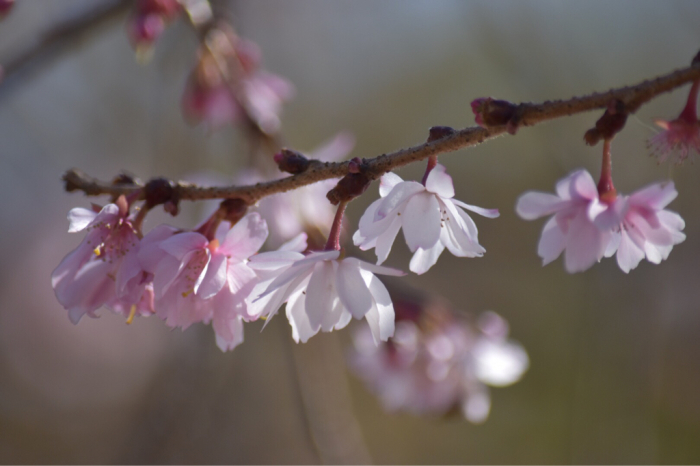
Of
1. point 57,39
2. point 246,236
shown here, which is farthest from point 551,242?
point 57,39

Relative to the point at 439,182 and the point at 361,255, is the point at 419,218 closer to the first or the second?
the point at 439,182

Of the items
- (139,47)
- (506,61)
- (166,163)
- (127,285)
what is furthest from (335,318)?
(166,163)

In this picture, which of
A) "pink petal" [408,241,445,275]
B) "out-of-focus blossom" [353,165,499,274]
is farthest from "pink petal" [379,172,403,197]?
"pink petal" [408,241,445,275]

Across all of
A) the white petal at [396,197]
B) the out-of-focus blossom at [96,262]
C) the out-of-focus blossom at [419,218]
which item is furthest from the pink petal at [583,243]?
the out-of-focus blossom at [96,262]

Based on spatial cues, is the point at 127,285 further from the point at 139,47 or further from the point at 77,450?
the point at 77,450

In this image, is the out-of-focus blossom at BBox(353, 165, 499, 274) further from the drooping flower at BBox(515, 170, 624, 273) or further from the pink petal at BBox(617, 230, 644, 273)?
the pink petal at BBox(617, 230, 644, 273)

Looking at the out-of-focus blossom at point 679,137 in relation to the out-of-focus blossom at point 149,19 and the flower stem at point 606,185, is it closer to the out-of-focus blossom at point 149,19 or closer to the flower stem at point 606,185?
the flower stem at point 606,185

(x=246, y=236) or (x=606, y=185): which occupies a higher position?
(x=606, y=185)
